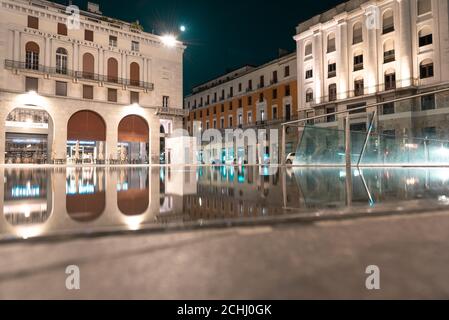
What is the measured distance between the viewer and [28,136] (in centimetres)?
2020

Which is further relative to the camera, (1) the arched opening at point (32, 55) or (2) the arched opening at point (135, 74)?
(2) the arched opening at point (135, 74)

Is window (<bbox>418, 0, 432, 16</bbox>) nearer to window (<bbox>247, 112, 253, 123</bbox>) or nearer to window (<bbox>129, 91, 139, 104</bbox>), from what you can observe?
window (<bbox>247, 112, 253, 123</bbox>)

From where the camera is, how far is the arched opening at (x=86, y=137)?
68.2ft

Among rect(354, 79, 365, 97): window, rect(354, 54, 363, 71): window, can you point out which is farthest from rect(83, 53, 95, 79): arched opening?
rect(354, 54, 363, 71): window

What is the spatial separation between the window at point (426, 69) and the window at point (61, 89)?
23834mm

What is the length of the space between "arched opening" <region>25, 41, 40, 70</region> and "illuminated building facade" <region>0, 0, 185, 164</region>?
56mm

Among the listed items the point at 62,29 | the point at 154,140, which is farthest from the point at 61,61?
the point at 154,140

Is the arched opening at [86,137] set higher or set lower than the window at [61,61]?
lower

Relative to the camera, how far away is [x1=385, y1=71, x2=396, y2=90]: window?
2061 centimetres

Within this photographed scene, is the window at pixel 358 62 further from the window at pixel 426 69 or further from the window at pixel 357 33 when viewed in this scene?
the window at pixel 426 69

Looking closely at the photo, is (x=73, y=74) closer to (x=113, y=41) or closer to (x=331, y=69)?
(x=113, y=41)

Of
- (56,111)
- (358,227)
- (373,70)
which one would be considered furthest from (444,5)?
(56,111)

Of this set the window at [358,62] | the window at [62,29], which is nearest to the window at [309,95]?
the window at [358,62]

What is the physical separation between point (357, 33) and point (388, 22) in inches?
87.2
